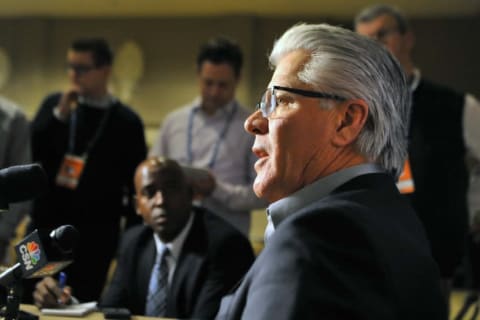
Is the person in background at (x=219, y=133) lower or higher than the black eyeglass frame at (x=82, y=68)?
lower

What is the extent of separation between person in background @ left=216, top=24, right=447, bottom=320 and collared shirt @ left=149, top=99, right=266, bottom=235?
69.4 inches

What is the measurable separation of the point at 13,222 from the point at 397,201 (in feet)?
7.35

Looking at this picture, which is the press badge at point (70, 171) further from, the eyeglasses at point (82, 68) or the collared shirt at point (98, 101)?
the eyeglasses at point (82, 68)

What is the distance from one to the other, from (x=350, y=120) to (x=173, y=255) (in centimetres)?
139

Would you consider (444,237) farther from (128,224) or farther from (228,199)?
(128,224)

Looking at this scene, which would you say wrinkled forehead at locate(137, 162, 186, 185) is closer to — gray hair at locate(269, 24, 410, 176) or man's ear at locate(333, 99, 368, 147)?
gray hair at locate(269, 24, 410, 176)

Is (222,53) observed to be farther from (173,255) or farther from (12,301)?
(12,301)

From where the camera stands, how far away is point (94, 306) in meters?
1.91

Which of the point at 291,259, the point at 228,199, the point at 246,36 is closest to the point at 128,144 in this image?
the point at 228,199

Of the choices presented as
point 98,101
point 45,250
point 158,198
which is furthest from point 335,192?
point 98,101

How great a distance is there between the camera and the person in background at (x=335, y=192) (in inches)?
41.3

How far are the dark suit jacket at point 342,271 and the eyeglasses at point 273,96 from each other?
8.3 inches

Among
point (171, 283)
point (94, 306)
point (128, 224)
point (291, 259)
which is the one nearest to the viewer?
point (291, 259)

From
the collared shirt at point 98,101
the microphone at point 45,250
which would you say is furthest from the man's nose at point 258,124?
the collared shirt at point 98,101
